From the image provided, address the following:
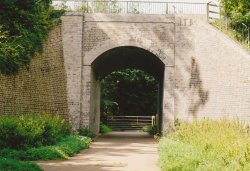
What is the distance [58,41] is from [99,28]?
1.97 metres

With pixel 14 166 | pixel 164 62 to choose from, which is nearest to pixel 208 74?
pixel 164 62

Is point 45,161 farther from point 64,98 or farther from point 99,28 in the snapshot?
point 99,28

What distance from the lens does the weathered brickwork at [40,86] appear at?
14.3 m

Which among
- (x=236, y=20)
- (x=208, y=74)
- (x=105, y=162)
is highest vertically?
(x=236, y=20)

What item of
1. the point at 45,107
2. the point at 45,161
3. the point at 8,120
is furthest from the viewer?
the point at 45,107

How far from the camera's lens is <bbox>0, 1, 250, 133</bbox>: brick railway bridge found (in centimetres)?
1628

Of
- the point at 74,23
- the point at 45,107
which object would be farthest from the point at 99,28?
the point at 45,107

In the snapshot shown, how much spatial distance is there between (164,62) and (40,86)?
563 centimetres

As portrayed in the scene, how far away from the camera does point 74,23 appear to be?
57.0 feet

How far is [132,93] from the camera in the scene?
118 ft

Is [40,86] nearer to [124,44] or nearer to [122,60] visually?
[124,44]

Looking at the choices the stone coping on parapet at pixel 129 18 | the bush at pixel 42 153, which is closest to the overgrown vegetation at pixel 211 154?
the bush at pixel 42 153

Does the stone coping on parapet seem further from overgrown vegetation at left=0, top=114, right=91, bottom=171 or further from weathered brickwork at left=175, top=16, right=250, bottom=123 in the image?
overgrown vegetation at left=0, top=114, right=91, bottom=171

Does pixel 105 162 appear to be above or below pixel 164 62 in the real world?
below
